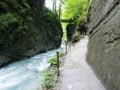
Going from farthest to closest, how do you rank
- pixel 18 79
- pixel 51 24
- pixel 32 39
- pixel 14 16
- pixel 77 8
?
pixel 77 8 → pixel 51 24 → pixel 32 39 → pixel 14 16 → pixel 18 79

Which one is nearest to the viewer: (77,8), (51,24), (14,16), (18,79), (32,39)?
(18,79)

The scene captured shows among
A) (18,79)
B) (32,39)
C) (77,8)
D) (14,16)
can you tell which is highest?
(77,8)

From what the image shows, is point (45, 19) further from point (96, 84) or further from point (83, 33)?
point (96, 84)

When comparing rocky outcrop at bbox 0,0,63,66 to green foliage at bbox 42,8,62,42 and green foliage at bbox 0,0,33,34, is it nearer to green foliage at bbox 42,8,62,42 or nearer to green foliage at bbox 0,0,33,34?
green foliage at bbox 42,8,62,42

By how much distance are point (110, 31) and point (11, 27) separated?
543 inches

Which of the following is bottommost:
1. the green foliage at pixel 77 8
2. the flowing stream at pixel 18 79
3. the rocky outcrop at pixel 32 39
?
the flowing stream at pixel 18 79

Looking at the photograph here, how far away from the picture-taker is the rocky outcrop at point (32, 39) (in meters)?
19.5

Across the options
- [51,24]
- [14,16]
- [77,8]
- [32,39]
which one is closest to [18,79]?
[14,16]

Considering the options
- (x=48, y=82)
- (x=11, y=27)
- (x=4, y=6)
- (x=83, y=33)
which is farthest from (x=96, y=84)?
(x=83, y=33)

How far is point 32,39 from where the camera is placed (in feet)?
85.7

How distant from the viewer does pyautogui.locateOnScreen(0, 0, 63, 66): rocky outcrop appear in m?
19.5

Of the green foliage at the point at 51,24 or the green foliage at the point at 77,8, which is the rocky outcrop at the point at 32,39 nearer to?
the green foliage at the point at 51,24

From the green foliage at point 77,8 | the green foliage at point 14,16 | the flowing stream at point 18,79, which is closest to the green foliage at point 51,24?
the green foliage at point 77,8

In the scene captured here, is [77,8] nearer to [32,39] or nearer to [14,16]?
[32,39]
